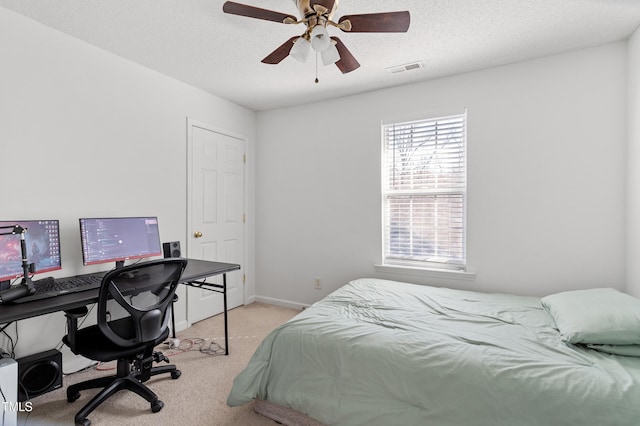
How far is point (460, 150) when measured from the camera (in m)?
3.03

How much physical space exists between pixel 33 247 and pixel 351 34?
2.58 m

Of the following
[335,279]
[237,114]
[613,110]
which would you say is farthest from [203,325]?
[613,110]

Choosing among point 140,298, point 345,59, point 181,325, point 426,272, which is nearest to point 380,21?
point 345,59

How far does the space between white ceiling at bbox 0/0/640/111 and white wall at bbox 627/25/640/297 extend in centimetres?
23

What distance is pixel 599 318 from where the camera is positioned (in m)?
1.64

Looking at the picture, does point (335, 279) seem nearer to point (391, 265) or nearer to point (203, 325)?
point (391, 265)

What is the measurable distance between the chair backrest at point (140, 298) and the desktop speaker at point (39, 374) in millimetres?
566

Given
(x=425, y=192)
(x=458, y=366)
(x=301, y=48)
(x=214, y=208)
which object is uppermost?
(x=301, y=48)

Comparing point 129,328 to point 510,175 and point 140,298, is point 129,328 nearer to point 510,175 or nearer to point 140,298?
point 140,298

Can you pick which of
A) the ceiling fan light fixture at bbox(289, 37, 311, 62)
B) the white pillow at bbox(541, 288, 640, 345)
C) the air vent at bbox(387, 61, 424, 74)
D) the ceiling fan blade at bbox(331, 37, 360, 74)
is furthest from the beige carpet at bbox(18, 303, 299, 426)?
the air vent at bbox(387, 61, 424, 74)

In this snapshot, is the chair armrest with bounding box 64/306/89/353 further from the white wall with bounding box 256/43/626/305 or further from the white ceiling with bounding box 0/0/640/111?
the white wall with bounding box 256/43/626/305

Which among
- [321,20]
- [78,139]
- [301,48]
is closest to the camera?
[321,20]

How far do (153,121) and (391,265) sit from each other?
274 cm

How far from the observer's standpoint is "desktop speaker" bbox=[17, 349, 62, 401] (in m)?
1.96
